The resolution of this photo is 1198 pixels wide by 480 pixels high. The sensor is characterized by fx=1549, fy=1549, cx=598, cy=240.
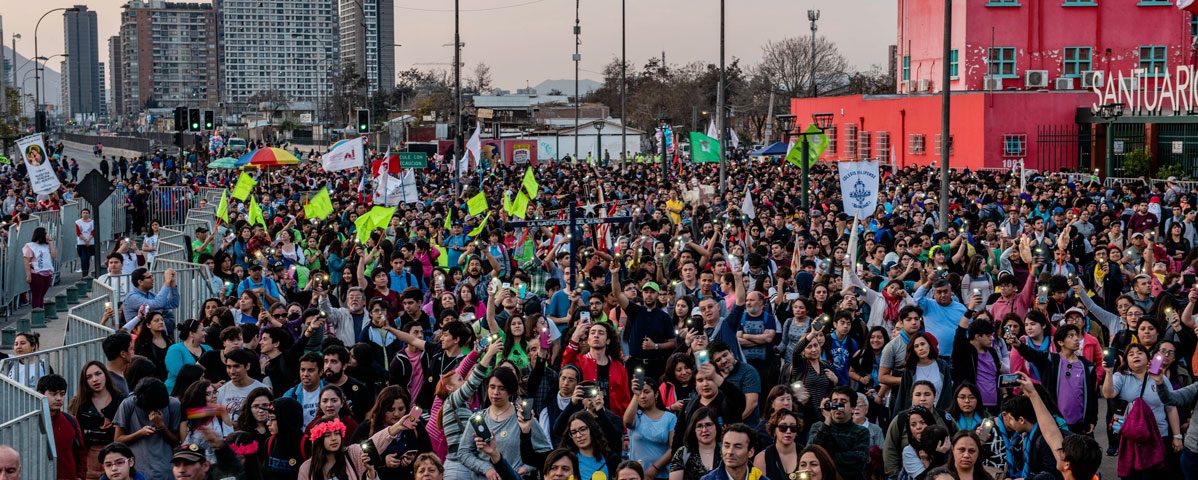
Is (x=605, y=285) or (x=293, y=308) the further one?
(x=605, y=285)

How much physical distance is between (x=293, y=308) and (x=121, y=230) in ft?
76.2

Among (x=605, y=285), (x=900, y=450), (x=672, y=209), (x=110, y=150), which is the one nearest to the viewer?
(x=900, y=450)

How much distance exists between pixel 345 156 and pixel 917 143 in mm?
22445

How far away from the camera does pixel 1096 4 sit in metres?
49.4

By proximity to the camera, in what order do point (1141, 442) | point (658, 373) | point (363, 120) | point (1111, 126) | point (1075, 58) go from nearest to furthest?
point (1141, 442) → point (658, 373) → point (363, 120) → point (1111, 126) → point (1075, 58)

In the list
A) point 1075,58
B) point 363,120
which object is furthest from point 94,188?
point 1075,58

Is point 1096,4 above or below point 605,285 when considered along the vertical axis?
above

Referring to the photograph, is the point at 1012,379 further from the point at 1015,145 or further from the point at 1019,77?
the point at 1019,77

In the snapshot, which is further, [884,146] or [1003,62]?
[884,146]

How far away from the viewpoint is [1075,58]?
4950 cm

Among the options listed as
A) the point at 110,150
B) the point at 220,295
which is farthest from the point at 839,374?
the point at 110,150

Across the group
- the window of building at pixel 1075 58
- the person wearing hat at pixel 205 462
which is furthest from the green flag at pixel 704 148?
the person wearing hat at pixel 205 462

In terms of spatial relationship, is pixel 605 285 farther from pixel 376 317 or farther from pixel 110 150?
pixel 110 150

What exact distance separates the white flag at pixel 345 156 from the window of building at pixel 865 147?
2609cm
